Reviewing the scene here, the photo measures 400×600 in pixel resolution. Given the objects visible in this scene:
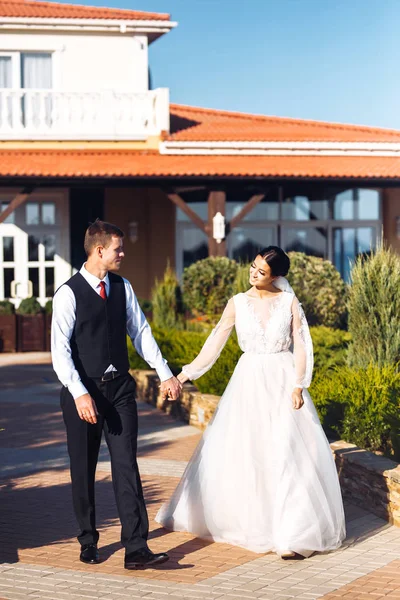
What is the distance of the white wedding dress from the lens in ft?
19.6

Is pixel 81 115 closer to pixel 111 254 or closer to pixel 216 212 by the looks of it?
pixel 216 212

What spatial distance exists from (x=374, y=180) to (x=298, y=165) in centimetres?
154

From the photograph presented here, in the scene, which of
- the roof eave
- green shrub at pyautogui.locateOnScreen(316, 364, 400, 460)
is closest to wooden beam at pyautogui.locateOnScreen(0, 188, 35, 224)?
the roof eave

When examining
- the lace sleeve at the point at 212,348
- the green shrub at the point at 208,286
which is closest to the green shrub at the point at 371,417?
the lace sleeve at the point at 212,348

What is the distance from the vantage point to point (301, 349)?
634 centimetres

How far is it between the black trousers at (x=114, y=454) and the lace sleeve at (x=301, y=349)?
3.63ft

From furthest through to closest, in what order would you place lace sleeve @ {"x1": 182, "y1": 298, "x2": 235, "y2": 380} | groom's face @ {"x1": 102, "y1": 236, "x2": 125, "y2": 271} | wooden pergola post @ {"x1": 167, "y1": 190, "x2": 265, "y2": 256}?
wooden pergola post @ {"x1": 167, "y1": 190, "x2": 265, "y2": 256}, lace sleeve @ {"x1": 182, "y1": 298, "x2": 235, "y2": 380}, groom's face @ {"x1": 102, "y1": 236, "x2": 125, "y2": 271}

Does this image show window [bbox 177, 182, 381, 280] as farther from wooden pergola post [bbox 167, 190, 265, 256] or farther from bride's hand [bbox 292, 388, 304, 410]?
bride's hand [bbox 292, 388, 304, 410]

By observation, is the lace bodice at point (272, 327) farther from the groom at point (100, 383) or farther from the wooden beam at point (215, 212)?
the wooden beam at point (215, 212)

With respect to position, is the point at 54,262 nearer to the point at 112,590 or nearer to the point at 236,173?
the point at 236,173

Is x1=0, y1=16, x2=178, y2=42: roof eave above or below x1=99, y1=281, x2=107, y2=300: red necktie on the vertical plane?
above

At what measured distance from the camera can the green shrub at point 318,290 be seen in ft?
48.9

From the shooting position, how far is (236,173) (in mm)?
19281

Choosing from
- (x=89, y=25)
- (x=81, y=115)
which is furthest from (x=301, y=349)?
(x=89, y=25)
